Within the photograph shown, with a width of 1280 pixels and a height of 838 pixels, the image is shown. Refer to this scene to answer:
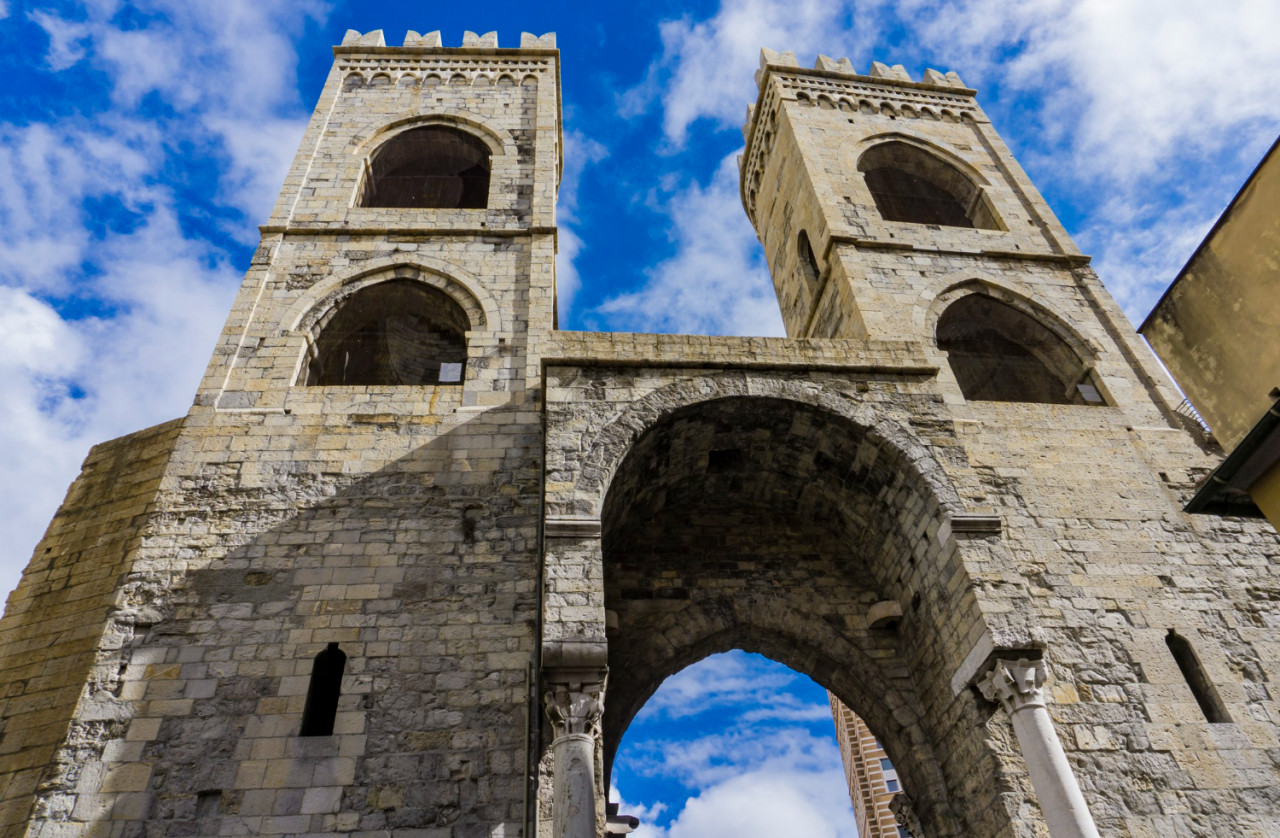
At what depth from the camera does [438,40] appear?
15648 mm

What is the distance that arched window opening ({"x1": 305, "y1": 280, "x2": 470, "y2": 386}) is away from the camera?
10.6m

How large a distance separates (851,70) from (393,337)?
→ 11647 mm

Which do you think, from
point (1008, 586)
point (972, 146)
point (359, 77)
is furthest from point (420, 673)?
point (972, 146)

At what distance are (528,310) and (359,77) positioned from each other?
7.48 m

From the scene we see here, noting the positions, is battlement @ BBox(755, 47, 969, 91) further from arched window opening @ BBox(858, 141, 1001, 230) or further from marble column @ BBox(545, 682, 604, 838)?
marble column @ BBox(545, 682, 604, 838)

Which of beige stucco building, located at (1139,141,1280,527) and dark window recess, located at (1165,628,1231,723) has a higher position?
beige stucco building, located at (1139,141,1280,527)

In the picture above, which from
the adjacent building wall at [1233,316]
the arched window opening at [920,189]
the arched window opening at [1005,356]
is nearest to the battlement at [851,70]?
the arched window opening at [920,189]

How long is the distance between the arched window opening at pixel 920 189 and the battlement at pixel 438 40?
653 cm

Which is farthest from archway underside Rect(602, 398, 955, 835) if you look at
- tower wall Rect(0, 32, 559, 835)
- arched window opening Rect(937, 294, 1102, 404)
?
arched window opening Rect(937, 294, 1102, 404)

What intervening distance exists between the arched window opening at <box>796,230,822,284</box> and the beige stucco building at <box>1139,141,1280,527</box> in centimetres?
775

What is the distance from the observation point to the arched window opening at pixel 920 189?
559 inches

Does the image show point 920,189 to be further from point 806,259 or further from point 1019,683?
point 1019,683

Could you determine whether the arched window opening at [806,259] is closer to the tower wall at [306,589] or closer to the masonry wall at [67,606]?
the tower wall at [306,589]

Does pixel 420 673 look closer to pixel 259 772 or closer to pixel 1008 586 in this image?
pixel 259 772
